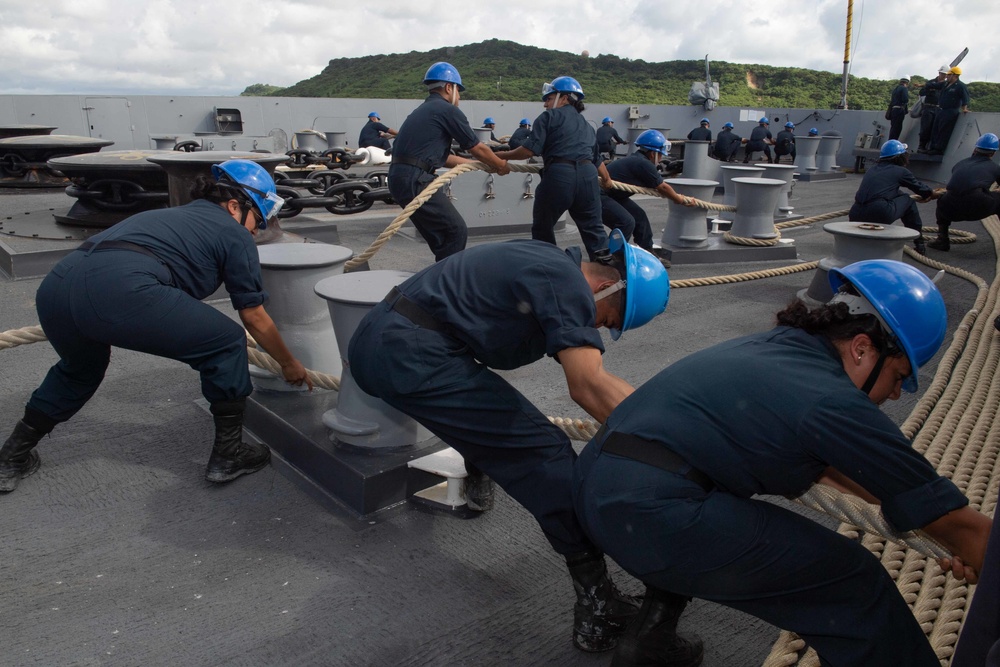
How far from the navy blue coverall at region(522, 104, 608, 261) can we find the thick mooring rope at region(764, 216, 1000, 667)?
2.70 metres

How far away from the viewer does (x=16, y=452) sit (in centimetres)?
304

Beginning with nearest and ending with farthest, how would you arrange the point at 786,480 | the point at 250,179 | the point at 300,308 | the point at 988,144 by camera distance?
the point at 786,480, the point at 250,179, the point at 300,308, the point at 988,144

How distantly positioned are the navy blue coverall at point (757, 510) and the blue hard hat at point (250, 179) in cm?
209

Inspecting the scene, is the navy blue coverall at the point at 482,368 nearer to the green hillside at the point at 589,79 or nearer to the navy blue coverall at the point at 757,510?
the navy blue coverall at the point at 757,510

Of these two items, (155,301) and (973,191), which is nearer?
(155,301)

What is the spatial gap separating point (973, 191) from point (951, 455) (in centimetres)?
610

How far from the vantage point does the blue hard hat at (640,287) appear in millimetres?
2201

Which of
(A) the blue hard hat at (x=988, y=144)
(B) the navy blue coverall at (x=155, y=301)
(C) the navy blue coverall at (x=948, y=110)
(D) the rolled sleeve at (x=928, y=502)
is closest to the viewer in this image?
(D) the rolled sleeve at (x=928, y=502)

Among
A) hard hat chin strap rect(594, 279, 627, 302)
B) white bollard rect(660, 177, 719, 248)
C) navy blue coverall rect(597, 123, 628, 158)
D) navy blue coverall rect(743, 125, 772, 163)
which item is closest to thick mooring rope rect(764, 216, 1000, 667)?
hard hat chin strap rect(594, 279, 627, 302)

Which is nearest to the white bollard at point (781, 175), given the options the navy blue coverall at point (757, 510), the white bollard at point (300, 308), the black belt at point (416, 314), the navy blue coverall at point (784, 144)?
the white bollard at point (300, 308)

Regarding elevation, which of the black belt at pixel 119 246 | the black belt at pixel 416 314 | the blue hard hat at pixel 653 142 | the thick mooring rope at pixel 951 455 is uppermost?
the blue hard hat at pixel 653 142

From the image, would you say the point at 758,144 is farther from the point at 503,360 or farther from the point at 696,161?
the point at 503,360

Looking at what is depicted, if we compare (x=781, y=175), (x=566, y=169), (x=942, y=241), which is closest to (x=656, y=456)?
(x=566, y=169)

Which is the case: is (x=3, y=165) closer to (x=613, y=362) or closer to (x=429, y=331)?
(x=613, y=362)
